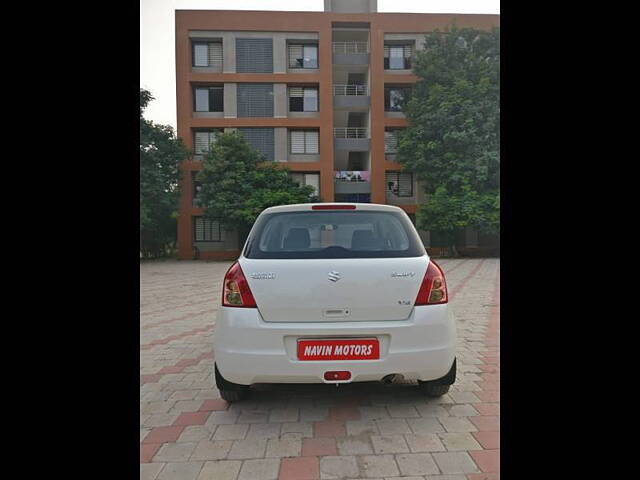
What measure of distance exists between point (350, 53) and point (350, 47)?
691 mm

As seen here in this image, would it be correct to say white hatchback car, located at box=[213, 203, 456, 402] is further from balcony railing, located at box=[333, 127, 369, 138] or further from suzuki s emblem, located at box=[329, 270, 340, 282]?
balcony railing, located at box=[333, 127, 369, 138]

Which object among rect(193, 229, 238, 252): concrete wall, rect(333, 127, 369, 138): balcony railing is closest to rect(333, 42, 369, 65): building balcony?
rect(333, 127, 369, 138): balcony railing

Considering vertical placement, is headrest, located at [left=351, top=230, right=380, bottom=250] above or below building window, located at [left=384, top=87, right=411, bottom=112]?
below

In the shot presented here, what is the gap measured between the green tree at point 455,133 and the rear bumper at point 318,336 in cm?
1986

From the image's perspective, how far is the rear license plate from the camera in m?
2.52

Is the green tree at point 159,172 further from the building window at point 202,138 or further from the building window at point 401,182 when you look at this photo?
the building window at point 401,182

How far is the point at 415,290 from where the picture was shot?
2.61 meters

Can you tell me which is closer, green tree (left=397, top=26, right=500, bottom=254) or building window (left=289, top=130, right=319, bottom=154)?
green tree (left=397, top=26, right=500, bottom=254)

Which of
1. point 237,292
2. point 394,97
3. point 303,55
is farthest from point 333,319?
point 303,55

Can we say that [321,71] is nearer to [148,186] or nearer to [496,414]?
[148,186]

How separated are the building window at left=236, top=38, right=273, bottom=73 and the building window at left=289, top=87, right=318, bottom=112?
6.41 feet

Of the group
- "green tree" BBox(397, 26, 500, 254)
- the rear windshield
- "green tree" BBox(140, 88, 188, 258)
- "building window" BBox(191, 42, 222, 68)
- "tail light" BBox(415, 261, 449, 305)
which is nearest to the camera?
"tail light" BBox(415, 261, 449, 305)
